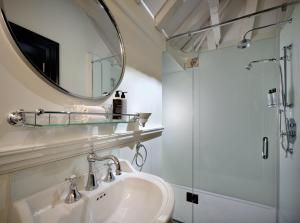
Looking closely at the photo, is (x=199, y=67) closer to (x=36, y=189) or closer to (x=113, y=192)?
(x=113, y=192)

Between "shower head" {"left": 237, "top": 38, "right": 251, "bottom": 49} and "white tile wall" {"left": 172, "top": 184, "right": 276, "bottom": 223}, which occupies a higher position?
"shower head" {"left": 237, "top": 38, "right": 251, "bottom": 49}

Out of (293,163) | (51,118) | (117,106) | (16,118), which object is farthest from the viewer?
(293,163)

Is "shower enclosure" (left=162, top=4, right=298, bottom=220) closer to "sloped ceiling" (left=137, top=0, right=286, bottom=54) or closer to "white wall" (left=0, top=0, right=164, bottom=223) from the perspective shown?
"sloped ceiling" (left=137, top=0, right=286, bottom=54)

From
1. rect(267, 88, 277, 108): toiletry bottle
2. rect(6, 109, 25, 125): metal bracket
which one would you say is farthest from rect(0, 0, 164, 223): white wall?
rect(267, 88, 277, 108): toiletry bottle

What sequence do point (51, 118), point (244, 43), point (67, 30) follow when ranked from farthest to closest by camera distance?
point (244, 43), point (67, 30), point (51, 118)

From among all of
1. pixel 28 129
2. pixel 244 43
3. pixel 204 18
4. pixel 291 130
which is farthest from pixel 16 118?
pixel 204 18

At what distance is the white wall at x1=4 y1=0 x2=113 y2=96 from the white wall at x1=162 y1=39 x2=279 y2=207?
1374mm

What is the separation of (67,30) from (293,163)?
2008 mm

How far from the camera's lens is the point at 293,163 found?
4.63 feet

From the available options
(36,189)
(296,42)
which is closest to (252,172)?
(296,42)

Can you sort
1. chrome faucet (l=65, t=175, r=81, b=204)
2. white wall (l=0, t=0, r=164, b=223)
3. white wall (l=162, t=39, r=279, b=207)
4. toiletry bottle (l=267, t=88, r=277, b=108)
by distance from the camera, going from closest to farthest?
white wall (l=0, t=0, r=164, b=223) < chrome faucet (l=65, t=175, r=81, b=204) < toiletry bottle (l=267, t=88, r=277, b=108) < white wall (l=162, t=39, r=279, b=207)

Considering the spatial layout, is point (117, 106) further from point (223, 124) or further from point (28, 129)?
point (223, 124)

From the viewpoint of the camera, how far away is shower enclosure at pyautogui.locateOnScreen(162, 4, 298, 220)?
1804 mm

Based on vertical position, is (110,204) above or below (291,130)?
below
